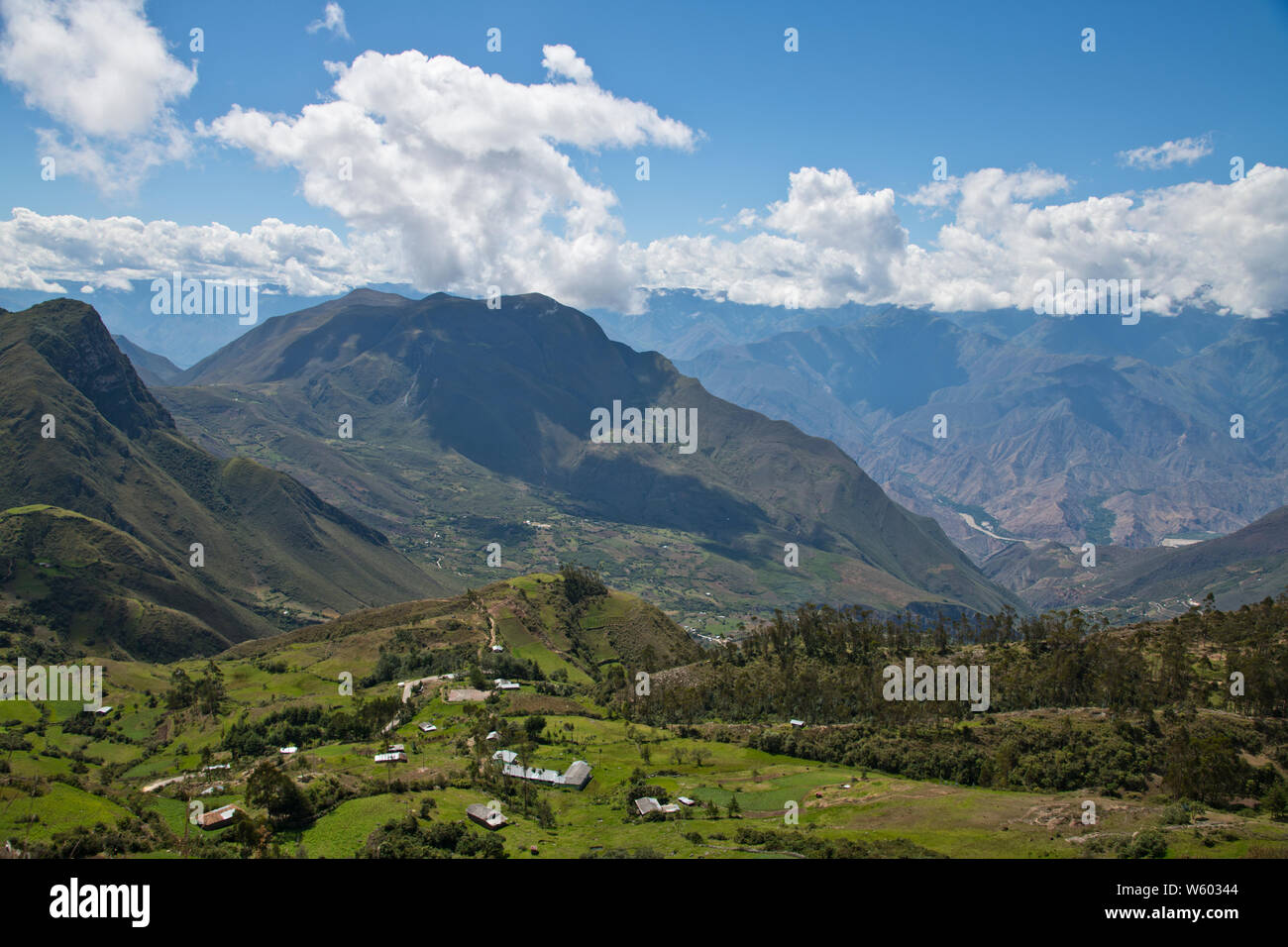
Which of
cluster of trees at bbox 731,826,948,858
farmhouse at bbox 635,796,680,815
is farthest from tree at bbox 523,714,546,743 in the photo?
cluster of trees at bbox 731,826,948,858

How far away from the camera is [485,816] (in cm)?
5678

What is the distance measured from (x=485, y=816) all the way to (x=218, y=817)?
18.8 metres

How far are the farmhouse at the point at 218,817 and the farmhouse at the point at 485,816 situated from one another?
16.2m

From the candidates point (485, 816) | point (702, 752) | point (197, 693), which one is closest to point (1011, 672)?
point (702, 752)

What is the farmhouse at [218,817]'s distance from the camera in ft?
179

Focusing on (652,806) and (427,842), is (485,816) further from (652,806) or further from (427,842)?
(652,806)

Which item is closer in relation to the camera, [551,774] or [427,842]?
[427,842]

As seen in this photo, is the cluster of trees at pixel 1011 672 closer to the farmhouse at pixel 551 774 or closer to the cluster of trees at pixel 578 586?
the farmhouse at pixel 551 774

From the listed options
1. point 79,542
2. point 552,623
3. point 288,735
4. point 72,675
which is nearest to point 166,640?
A: point 79,542

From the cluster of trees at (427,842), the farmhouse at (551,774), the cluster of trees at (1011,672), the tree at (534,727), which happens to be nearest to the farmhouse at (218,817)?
the cluster of trees at (427,842)
